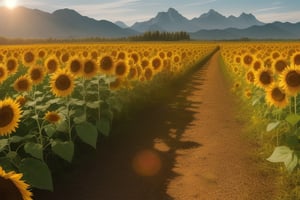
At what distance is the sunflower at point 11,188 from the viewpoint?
280 centimetres

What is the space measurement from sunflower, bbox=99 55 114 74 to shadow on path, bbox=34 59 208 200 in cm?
159

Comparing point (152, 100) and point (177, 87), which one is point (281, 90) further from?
point (177, 87)

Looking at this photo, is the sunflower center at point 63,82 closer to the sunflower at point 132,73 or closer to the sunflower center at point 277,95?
the sunflower center at point 277,95

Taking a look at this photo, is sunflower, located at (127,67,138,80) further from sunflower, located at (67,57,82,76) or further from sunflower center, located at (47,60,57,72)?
sunflower, located at (67,57,82,76)

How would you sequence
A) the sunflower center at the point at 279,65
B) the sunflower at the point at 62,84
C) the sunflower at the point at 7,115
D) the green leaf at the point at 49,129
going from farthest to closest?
the sunflower center at the point at 279,65
the sunflower at the point at 62,84
the green leaf at the point at 49,129
the sunflower at the point at 7,115

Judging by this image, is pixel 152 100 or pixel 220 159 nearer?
pixel 220 159

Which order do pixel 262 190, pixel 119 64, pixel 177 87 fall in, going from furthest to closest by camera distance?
pixel 177 87 → pixel 119 64 → pixel 262 190

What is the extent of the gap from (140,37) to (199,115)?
134809 mm

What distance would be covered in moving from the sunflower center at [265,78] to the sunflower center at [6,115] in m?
7.04

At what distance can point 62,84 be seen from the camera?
26.8ft

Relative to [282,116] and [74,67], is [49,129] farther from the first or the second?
[282,116]

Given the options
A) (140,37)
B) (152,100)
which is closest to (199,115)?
(152,100)

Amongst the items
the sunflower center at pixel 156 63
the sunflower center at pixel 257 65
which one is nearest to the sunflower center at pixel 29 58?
the sunflower center at pixel 156 63

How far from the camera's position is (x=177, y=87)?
21891 mm
